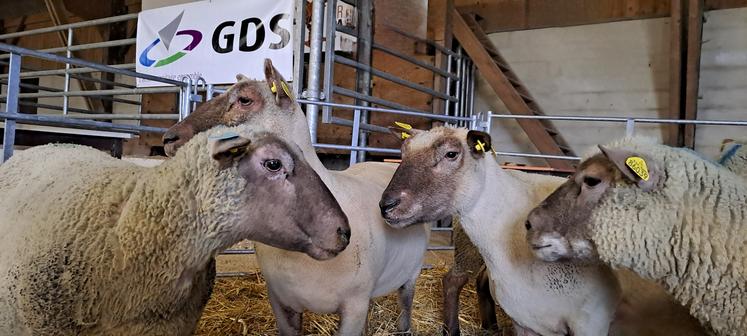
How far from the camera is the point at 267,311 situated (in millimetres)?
4242

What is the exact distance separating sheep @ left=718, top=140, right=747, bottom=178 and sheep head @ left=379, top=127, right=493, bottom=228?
3.74 feet

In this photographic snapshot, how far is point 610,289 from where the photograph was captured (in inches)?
114

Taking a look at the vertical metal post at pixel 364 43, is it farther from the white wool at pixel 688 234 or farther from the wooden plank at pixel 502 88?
the white wool at pixel 688 234

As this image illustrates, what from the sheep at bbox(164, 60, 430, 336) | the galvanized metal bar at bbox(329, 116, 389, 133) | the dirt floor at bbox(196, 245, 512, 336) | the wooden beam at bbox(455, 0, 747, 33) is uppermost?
the wooden beam at bbox(455, 0, 747, 33)

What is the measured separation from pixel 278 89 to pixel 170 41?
3.61 meters

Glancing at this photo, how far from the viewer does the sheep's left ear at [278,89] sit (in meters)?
3.39

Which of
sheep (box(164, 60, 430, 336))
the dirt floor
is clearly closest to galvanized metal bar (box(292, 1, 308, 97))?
the dirt floor

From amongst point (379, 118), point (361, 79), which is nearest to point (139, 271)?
point (361, 79)

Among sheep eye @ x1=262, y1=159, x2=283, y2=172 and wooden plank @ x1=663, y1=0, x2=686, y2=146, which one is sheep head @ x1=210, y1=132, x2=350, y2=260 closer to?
sheep eye @ x1=262, y1=159, x2=283, y2=172

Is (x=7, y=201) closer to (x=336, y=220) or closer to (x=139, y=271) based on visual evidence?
(x=139, y=271)

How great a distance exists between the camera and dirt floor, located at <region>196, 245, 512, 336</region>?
3.92 metres

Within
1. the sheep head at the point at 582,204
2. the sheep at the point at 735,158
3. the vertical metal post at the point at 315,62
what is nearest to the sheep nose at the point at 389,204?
the sheep head at the point at 582,204

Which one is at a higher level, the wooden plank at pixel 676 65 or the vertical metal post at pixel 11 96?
the wooden plank at pixel 676 65

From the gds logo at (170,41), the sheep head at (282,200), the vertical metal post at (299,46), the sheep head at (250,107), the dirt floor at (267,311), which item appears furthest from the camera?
the gds logo at (170,41)
